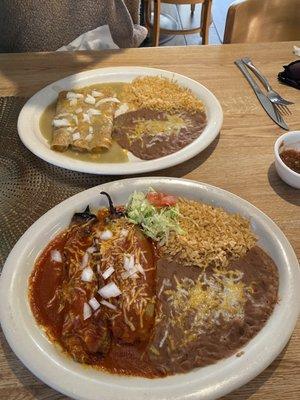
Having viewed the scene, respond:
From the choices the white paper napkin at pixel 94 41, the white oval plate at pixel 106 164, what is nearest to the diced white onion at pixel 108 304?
the white oval plate at pixel 106 164

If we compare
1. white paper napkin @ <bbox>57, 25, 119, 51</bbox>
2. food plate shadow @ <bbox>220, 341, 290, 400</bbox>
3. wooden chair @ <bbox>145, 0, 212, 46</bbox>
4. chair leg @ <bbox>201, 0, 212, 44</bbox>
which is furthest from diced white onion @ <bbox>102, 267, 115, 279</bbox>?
chair leg @ <bbox>201, 0, 212, 44</bbox>

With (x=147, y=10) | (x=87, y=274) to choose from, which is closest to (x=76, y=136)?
(x=87, y=274)

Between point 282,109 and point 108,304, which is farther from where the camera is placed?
point 282,109

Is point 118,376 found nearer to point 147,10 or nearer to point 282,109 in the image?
point 282,109

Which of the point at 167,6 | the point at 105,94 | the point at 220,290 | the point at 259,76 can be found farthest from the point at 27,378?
the point at 167,6

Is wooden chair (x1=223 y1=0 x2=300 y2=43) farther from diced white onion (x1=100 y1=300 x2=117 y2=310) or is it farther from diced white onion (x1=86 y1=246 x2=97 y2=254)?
diced white onion (x1=100 y1=300 x2=117 y2=310)

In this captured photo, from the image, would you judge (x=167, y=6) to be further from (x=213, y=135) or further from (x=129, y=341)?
(x=129, y=341)

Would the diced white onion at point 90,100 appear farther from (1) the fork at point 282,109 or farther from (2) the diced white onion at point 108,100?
(1) the fork at point 282,109
